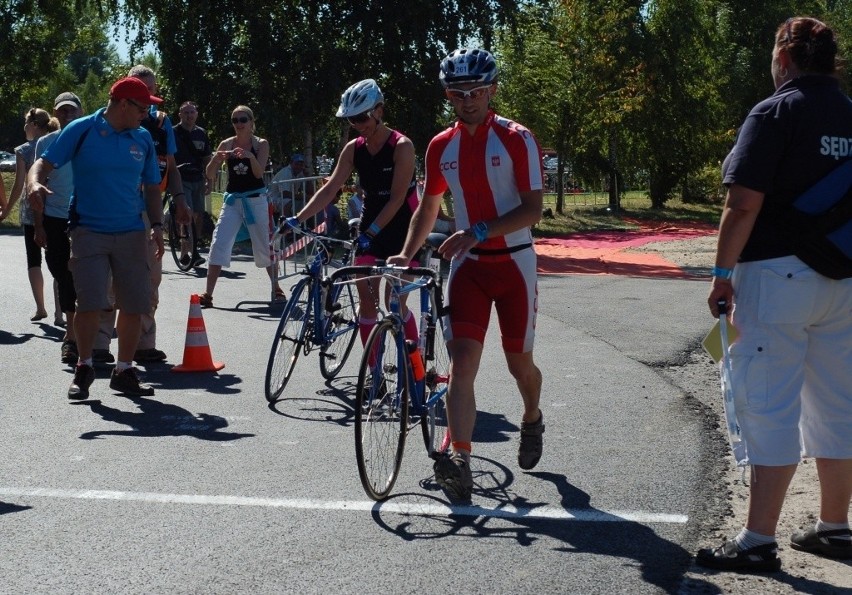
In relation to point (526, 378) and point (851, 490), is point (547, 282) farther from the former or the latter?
point (851, 490)

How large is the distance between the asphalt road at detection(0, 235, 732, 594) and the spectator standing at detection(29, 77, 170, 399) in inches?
16.3

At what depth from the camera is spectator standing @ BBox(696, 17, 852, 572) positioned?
15.8 ft

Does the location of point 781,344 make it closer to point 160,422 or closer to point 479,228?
point 479,228

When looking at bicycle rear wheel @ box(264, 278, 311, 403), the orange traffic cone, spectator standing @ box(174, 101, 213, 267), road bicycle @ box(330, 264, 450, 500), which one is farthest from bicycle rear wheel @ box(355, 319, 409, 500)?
spectator standing @ box(174, 101, 213, 267)

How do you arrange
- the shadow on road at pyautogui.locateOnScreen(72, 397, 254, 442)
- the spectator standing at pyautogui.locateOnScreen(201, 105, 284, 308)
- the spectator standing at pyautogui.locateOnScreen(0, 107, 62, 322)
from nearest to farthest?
the shadow on road at pyautogui.locateOnScreen(72, 397, 254, 442) → the spectator standing at pyautogui.locateOnScreen(0, 107, 62, 322) → the spectator standing at pyautogui.locateOnScreen(201, 105, 284, 308)

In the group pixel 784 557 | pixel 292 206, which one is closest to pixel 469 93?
pixel 784 557

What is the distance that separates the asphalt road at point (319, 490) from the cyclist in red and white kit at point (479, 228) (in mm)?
469

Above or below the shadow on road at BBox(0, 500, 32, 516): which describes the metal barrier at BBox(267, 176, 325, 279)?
above

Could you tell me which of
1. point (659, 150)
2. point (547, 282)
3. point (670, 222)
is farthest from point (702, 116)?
point (547, 282)

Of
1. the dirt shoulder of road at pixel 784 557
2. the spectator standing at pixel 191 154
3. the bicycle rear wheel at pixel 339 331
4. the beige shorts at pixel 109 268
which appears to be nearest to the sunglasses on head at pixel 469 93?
the dirt shoulder of road at pixel 784 557

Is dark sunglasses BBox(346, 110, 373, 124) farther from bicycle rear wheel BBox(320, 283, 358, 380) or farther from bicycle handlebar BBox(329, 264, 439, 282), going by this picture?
bicycle handlebar BBox(329, 264, 439, 282)

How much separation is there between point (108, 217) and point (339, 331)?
1.72m

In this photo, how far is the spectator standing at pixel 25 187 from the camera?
1125 cm

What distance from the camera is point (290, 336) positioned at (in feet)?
28.1
